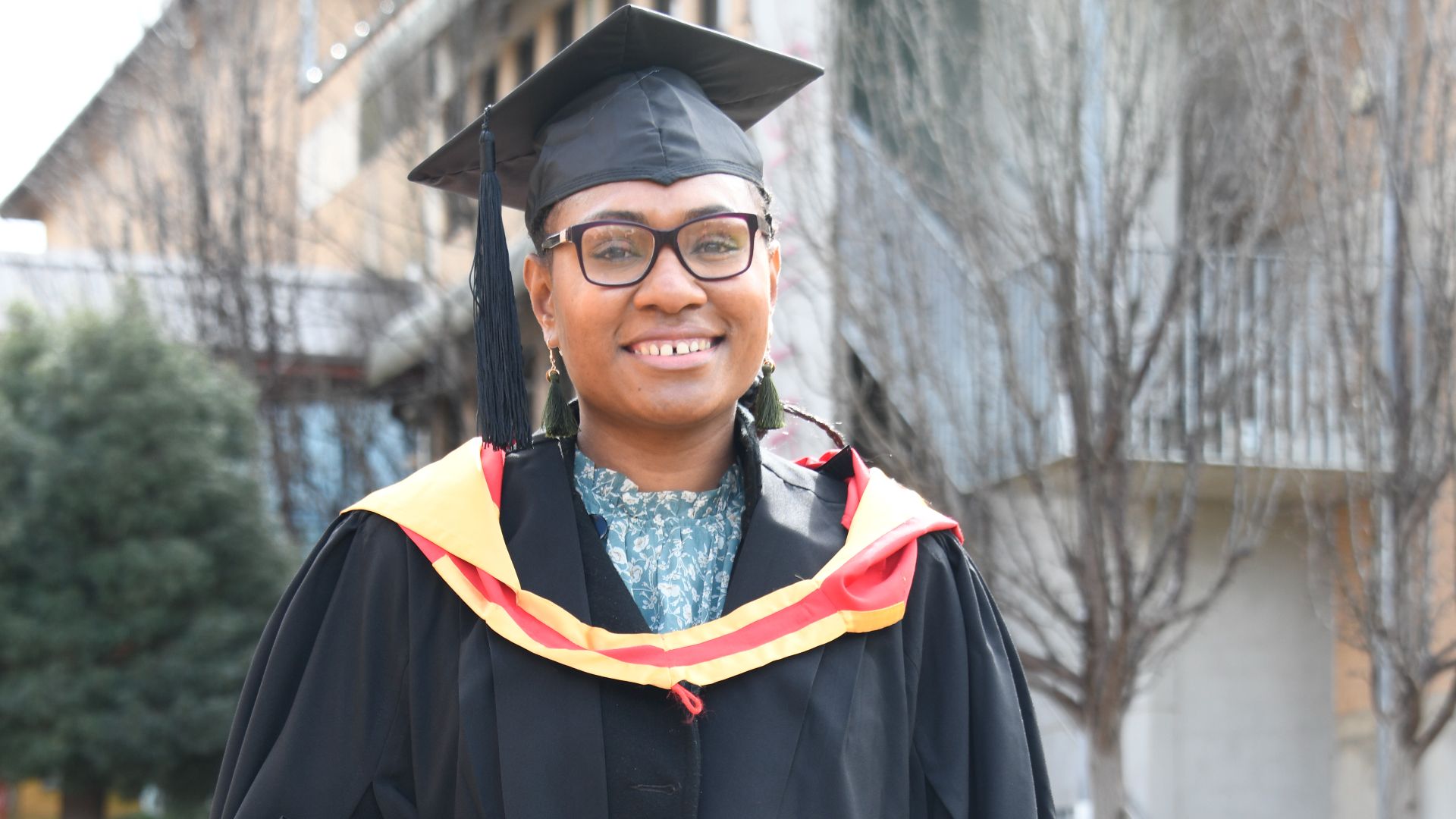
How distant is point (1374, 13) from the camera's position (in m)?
6.81

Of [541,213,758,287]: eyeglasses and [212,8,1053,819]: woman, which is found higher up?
[541,213,758,287]: eyeglasses

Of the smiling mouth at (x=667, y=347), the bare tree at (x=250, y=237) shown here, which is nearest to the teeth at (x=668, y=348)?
the smiling mouth at (x=667, y=347)

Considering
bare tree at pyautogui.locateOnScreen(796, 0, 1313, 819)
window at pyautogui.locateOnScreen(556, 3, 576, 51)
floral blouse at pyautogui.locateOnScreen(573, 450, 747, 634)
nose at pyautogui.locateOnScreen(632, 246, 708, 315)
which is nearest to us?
nose at pyautogui.locateOnScreen(632, 246, 708, 315)

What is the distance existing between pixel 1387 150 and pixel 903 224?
189cm

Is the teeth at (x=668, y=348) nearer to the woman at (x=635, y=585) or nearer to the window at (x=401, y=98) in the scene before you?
the woman at (x=635, y=585)

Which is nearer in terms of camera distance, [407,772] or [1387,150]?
[407,772]

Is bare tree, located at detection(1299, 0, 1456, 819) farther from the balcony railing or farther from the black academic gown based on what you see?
the black academic gown

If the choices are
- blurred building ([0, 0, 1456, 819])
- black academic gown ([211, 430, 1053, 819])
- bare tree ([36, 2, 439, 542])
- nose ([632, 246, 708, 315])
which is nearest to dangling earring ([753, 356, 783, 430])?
black academic gown ([211, 430, 1053, 819])

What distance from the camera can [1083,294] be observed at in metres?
6.91

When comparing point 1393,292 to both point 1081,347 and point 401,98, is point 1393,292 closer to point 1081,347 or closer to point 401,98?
point 1081,347

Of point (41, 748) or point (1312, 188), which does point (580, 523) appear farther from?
point (41, 748)

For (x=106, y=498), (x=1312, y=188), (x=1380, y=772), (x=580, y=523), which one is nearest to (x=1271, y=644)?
(x=1380, y=772)

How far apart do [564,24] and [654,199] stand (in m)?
11.5

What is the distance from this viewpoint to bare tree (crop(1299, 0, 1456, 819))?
6.57 meters
